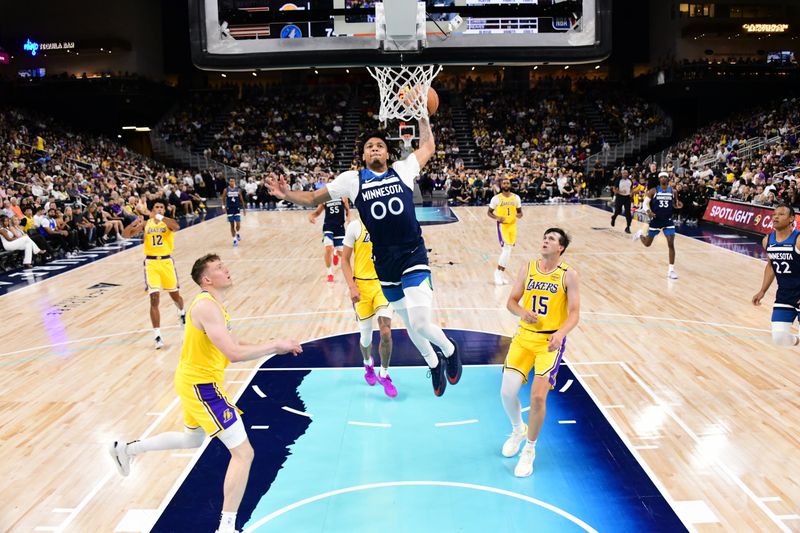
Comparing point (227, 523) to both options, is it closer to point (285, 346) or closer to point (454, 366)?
point (285, 346)

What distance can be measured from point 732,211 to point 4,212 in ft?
56.4

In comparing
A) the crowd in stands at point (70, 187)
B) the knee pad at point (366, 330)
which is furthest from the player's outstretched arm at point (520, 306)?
the crowd in stands at point (70, 187)

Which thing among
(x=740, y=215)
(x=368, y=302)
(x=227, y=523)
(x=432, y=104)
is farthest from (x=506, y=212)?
(x=740, y=215)

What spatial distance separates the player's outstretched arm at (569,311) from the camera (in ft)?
15.5

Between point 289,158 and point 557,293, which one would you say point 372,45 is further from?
point 289,158

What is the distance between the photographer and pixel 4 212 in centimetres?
1436

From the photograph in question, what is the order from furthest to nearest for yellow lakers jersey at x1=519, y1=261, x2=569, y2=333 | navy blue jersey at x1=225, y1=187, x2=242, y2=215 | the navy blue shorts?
navy blue jersey at x1=225, y1=187, x2=242, y2=215, the navy blue shorts, yellow lakers jersey at x1=519, y1=261, x2=569, y2=333

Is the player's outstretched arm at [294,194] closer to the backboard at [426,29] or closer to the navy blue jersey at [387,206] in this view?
the navy blue jersey at [387,206]

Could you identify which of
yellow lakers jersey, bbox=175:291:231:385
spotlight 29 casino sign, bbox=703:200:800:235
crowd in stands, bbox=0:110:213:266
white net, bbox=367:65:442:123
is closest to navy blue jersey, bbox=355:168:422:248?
yellow lakers jersey, bbox=175:291:231:385

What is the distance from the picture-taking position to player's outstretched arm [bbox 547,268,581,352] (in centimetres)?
472

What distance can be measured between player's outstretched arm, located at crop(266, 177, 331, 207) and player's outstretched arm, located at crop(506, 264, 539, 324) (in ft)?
4.87

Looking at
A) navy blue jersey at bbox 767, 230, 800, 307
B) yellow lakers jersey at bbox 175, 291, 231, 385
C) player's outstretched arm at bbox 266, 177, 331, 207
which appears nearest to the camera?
yellow lakers jersey at bbox 175, 291, 231, 385

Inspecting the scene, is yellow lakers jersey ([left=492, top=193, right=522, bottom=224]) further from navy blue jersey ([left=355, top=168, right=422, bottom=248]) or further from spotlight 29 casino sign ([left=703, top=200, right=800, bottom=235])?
spotlight 29 casino sign ([left=703, top=200, right=800, bottom=235])

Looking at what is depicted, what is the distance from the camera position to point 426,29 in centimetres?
686
